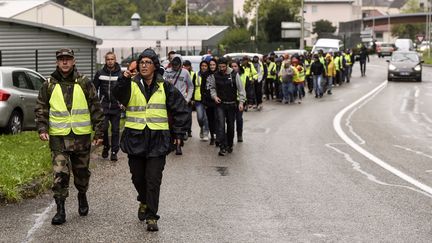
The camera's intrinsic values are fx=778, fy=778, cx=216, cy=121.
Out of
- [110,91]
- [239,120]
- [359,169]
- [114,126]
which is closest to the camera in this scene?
[359,169]

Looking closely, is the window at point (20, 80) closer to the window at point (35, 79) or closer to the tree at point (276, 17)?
the window at point (35, 79)

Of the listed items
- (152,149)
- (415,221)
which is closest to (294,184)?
(415,221)

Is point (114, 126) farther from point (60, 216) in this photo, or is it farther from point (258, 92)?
point (258, 92)

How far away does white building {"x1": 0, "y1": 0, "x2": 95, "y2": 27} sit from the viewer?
6326 cm

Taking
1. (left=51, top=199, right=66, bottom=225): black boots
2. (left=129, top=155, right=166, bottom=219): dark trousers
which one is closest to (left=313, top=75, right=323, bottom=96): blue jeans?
(left=129, top=155, right=166, bottom=219): dark trousers

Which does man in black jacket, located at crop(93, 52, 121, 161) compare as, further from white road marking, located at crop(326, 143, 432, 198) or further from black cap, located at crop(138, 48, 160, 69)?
black cap, located at crop(138, 48, 160, 69)

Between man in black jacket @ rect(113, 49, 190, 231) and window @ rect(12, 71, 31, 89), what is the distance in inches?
366

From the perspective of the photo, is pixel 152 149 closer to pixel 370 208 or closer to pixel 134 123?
pixel 134 123

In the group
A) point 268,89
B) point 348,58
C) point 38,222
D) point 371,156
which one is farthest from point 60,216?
point 348,58

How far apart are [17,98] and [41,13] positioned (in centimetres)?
6106

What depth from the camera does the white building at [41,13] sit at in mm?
63263

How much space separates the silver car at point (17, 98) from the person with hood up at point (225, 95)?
14.5 feet

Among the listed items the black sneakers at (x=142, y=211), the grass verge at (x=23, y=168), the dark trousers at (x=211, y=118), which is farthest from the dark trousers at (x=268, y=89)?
the black sneakers at (x=142, y=211)

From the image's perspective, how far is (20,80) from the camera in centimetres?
1703
